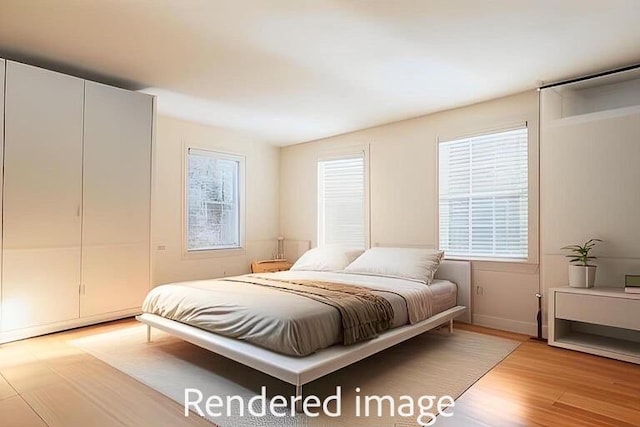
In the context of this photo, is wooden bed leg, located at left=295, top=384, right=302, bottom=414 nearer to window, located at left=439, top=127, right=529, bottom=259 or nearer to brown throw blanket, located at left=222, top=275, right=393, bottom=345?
brown throw blanket, located at left=222, top=275, right=393, bottom=345

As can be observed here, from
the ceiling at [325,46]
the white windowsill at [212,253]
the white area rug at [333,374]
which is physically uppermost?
the ceiling at [325,46]

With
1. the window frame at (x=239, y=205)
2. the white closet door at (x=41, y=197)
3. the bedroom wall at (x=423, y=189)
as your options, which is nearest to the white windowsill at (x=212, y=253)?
the window frame at (x=239, y=205)

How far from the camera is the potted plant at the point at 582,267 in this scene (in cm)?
347

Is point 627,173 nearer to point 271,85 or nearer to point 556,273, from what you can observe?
point 556,273

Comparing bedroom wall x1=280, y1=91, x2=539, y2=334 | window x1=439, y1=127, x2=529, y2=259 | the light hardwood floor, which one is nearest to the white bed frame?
the light hardwood floor

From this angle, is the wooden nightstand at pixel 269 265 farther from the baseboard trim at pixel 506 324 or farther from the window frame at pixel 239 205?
the baseboard trim at pixel 506 324

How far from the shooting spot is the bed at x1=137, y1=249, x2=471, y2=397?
7.94 ft

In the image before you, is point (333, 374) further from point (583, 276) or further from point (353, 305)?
point (583, 276)

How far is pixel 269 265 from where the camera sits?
239 inches

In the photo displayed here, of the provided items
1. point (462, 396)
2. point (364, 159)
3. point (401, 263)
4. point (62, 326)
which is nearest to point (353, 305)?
point (462, 396)

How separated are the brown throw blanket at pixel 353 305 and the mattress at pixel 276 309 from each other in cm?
7

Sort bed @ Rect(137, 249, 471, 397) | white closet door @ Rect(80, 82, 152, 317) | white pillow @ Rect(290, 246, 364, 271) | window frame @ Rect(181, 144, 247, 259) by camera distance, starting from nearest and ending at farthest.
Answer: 1. bed @ Rect(137, 249, 471, 397)
2. white closet door @ Rect(80, 82, 152, 317)
3. white pillow @ Rect(290, 246, 364, 271)
4. window frame @ Rect(181, 144, 247, 259)

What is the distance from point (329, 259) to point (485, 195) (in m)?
2.02

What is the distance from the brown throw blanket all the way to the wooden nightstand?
7.60 feet
